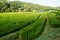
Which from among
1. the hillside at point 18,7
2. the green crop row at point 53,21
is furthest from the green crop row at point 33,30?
the hillside at point 18,7

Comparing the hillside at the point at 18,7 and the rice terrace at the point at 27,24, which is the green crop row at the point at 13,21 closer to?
the rice terrace at the point at 27,24

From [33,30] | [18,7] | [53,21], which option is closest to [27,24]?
[33,30]

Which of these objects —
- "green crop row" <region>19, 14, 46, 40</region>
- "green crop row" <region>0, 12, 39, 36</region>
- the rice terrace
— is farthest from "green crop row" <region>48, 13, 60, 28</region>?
"green crop row" <region>0, 12, 39, 36</region>

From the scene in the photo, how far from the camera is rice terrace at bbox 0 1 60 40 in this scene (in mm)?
2396

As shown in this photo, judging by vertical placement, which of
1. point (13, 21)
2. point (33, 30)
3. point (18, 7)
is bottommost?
point (33, 30)

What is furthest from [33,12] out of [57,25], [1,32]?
[1,32]

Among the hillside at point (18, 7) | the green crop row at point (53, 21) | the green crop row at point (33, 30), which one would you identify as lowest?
the green crop row at point (33, 30)

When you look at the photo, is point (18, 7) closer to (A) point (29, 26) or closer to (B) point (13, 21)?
(B) point (13, 21)

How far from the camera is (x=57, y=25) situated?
2.46m

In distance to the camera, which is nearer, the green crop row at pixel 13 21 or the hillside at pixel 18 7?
the green crop row at pixel 13 21

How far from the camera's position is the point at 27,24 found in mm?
2457

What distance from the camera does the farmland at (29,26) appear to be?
239 cm

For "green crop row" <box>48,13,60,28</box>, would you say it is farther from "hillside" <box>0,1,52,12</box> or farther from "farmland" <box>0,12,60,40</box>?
"hillside" <box>0,1,52,12</box>

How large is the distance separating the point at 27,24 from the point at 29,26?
0.18 feet
